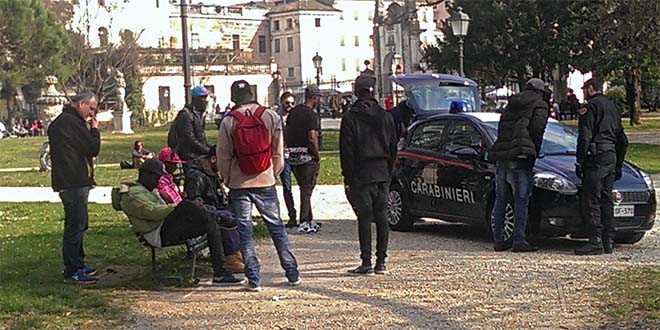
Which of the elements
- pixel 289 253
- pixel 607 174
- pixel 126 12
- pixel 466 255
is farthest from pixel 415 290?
pixel 126 12

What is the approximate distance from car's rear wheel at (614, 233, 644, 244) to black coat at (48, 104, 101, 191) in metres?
5.95

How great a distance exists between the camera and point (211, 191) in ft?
35.1

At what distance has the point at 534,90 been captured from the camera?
11.0 m

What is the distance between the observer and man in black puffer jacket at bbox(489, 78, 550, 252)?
10.7 m

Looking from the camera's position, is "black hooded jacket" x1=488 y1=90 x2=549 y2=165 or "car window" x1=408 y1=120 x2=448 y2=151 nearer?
"black hooded jacket" x1=488 y1=90 x2=549 y2=165

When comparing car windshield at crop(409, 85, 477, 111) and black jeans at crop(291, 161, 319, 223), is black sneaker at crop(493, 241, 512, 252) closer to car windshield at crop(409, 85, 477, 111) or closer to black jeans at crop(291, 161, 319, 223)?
black jeans at crop(291, 161, 319, 223)

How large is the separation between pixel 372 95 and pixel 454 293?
2.34 meters

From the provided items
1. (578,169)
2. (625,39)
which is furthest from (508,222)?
(625,39)

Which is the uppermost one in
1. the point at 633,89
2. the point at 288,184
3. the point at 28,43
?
the point at 28,43

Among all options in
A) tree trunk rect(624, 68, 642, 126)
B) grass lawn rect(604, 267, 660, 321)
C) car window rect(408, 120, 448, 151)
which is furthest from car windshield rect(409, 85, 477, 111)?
tree trunk rect(624, 68, 642, 126)

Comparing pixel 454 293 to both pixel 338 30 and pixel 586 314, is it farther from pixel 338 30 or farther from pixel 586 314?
pixel 338 30

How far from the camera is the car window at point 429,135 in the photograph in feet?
42.9

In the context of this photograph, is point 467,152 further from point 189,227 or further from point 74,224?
point 74,224

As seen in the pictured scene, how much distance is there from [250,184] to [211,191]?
188 cm
